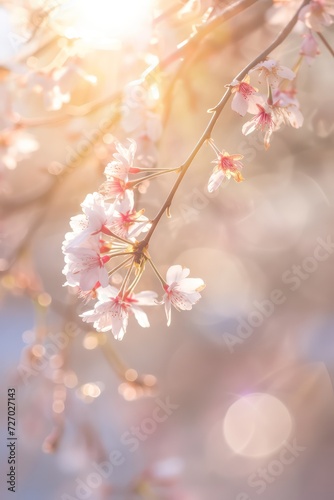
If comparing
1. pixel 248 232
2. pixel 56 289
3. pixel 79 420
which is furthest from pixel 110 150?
pixel 56 289

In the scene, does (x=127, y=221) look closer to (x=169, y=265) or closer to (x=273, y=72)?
(x=273, y=72)

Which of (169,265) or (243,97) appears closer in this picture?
(243,97)

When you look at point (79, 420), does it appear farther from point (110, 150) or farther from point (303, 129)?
point (303, 129)

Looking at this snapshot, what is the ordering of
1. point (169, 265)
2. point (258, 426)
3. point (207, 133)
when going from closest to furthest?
point (207, 133) → point (169, 265) → point (258, 426)

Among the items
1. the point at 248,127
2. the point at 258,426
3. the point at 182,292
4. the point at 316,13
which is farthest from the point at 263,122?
the point at 258,426

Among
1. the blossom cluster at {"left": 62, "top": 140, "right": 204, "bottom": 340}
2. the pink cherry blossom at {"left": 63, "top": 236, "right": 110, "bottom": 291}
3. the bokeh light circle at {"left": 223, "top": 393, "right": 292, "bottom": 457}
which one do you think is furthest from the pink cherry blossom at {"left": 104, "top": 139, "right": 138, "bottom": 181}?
the bokeh light circle at {"left": 223, "top": 393, "right": 292, "bottom": 457}

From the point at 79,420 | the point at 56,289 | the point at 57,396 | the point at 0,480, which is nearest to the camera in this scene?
the point at 57,396

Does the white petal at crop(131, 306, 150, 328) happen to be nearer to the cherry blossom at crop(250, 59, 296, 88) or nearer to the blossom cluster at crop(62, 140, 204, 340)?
the blossom cluster at crop(62, 140, 204, 340)
